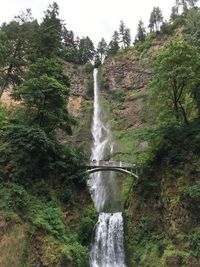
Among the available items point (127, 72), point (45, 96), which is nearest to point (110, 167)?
point (45, 96)

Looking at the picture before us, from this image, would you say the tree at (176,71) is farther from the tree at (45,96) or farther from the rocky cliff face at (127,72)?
the rocky cliff face at (127,72)

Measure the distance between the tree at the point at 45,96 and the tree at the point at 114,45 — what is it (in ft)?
181

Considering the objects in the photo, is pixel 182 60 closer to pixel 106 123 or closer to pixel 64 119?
pixel 64 119

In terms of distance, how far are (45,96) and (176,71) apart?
11416 mm

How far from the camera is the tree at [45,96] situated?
1179 inches

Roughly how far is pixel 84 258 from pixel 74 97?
47.6 m

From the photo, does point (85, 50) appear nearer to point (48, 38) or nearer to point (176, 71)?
point (48, 38)

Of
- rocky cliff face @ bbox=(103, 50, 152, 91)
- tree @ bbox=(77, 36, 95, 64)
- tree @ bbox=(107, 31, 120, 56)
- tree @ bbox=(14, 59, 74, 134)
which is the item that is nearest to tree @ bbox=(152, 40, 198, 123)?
tree @ bbox=(14, 59, 74, 134)

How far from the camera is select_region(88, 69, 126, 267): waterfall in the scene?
29.8 meters

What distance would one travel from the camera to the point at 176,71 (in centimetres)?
2983

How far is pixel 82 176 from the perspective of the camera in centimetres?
3206

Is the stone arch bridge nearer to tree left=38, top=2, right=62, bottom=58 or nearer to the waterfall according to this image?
the waterfall

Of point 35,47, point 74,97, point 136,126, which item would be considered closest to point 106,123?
point 136,126

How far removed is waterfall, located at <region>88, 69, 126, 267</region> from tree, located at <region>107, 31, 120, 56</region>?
69.9ft
